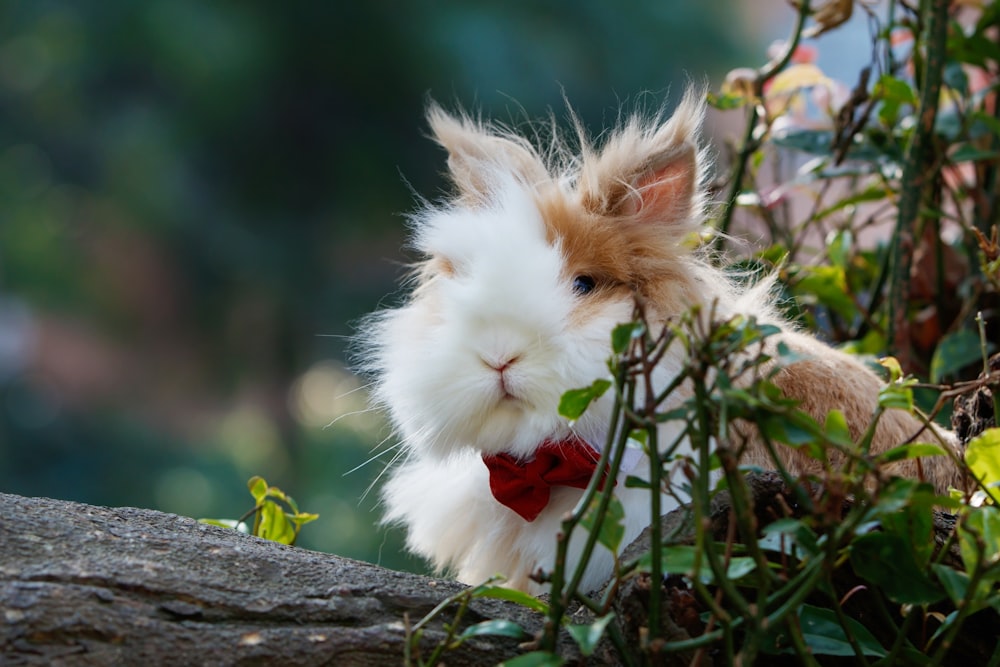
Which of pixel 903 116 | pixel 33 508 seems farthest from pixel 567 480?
pixel 903 116

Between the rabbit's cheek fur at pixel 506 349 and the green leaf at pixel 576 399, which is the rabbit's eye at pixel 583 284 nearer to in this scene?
the rabbit's cheek fur at pixel 506 349

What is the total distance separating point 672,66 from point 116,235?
88.6 inches

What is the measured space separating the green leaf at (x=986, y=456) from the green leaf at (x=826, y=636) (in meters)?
0.17

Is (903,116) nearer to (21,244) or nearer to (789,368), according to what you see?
(789,368)

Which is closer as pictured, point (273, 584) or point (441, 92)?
point (273, 584)

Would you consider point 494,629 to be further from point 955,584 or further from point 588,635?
point 955,584

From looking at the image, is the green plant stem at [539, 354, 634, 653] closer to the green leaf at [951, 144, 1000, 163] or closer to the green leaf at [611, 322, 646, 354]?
the green leaf at [611, 322, 646, 354]

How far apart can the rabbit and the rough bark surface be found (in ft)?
0.74

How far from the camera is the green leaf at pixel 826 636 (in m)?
0.76

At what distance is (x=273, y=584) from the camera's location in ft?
2.83

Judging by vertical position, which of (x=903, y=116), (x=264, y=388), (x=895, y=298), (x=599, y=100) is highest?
(x=599, y=100)

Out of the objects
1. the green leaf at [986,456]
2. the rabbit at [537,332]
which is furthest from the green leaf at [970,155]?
the green leaf at [986,456]

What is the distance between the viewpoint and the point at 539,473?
1117mm

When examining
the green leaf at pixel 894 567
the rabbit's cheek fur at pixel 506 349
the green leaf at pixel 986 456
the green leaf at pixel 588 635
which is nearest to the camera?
the green leaf at pixel 588 635
